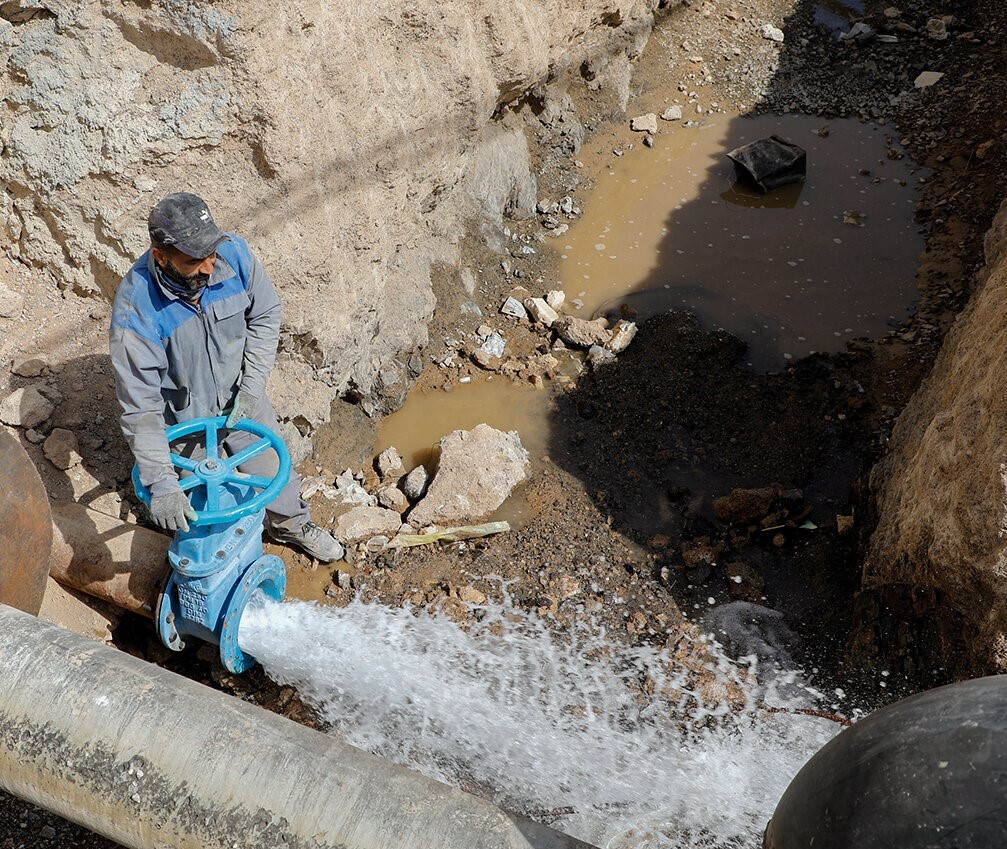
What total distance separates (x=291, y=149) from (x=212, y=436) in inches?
63.6

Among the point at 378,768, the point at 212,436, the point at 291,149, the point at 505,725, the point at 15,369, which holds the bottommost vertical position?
the point at 505,725

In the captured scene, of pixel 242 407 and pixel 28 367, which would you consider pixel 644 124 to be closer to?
pixel 242 407

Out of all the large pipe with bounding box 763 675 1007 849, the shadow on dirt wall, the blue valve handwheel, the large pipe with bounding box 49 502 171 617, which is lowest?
the shadow on dirt wall

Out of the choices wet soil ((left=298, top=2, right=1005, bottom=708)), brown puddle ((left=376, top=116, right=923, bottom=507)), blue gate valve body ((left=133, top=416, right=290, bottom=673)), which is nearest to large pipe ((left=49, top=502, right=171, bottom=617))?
blue gate valve body ((left=133, top=416, right=290, bottom=673))

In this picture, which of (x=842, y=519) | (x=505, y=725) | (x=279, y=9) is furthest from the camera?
(x=842, y=519)

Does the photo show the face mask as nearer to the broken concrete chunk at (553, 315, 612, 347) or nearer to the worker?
the worker

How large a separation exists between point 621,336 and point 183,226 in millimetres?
3144

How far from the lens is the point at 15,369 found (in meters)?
4.10

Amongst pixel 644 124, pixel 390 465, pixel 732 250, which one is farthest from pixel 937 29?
pixel 390 465

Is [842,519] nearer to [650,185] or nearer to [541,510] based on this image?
[541,510]

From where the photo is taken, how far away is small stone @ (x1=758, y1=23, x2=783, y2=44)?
8.19 meters

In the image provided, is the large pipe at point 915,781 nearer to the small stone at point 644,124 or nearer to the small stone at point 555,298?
the small stone at point 555,298

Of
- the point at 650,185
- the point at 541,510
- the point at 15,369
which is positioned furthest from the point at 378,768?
the point at 650,185

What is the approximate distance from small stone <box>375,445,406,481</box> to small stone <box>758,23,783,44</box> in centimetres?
588
